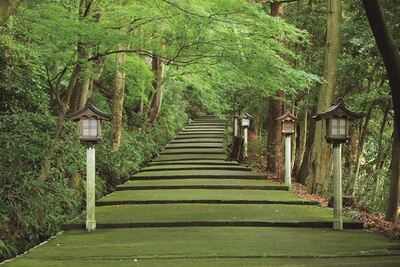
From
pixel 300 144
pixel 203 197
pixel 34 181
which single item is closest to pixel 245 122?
A: pixel 300 144

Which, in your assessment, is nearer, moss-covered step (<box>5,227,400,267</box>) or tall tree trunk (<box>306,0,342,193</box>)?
moss-covered step (<box>5,227,400,267</box>)

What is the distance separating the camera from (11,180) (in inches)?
296

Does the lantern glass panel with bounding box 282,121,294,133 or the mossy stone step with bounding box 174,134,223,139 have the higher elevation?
the lantern glass panel with bounding box 282,121,294,133

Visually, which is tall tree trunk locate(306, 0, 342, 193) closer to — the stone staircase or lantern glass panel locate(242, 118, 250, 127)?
the stone staircase

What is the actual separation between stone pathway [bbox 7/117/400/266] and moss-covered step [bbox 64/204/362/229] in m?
0.02

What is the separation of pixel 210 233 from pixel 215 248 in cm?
103

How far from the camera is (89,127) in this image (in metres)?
7.38

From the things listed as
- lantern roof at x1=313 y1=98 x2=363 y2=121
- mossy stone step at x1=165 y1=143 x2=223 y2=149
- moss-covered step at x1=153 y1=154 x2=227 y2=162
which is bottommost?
moss-covered step at x1=153 y1=154 x2=227 y2=162

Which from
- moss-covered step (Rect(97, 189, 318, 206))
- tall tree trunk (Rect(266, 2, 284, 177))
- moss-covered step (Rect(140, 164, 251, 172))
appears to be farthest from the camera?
moss-covered step (Rect(140, 164, 251, 172))

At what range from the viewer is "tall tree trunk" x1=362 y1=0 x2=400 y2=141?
17.6 ft

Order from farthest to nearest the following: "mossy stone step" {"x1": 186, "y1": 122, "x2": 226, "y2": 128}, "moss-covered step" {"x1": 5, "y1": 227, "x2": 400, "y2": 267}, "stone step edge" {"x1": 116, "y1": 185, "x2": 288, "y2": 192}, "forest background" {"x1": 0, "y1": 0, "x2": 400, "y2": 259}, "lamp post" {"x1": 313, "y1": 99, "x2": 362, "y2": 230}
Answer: "mossy stone step" {"x1": 186, "y1": 122, "x2": 226, "y2": 128} < "stone step edge" {"x1": 116, "y1": 185, "x2": 288, "y2": 192} < "lamp post" {"x1": 313, "y1": 99, "x2": 362, "y2": 230} < "forest background" {"x1": 0, "y1": 0, "x2": 400, "y2": 259} < "moss-covered step" {"x1": 5, "y1": 227, "x2": 400, "y2": 267}

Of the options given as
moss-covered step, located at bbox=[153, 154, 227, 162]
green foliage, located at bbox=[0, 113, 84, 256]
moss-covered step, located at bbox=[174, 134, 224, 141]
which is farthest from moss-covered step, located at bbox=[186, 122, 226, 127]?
green foliage, located at bbox=[0, 113, 84, 256]

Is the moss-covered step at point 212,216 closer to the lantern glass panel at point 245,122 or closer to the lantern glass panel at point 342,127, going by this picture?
the lantern glass panel at point 342,127

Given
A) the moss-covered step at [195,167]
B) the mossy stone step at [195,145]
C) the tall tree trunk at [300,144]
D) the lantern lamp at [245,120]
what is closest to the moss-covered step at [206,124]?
the mossy stone step at [195,145]
